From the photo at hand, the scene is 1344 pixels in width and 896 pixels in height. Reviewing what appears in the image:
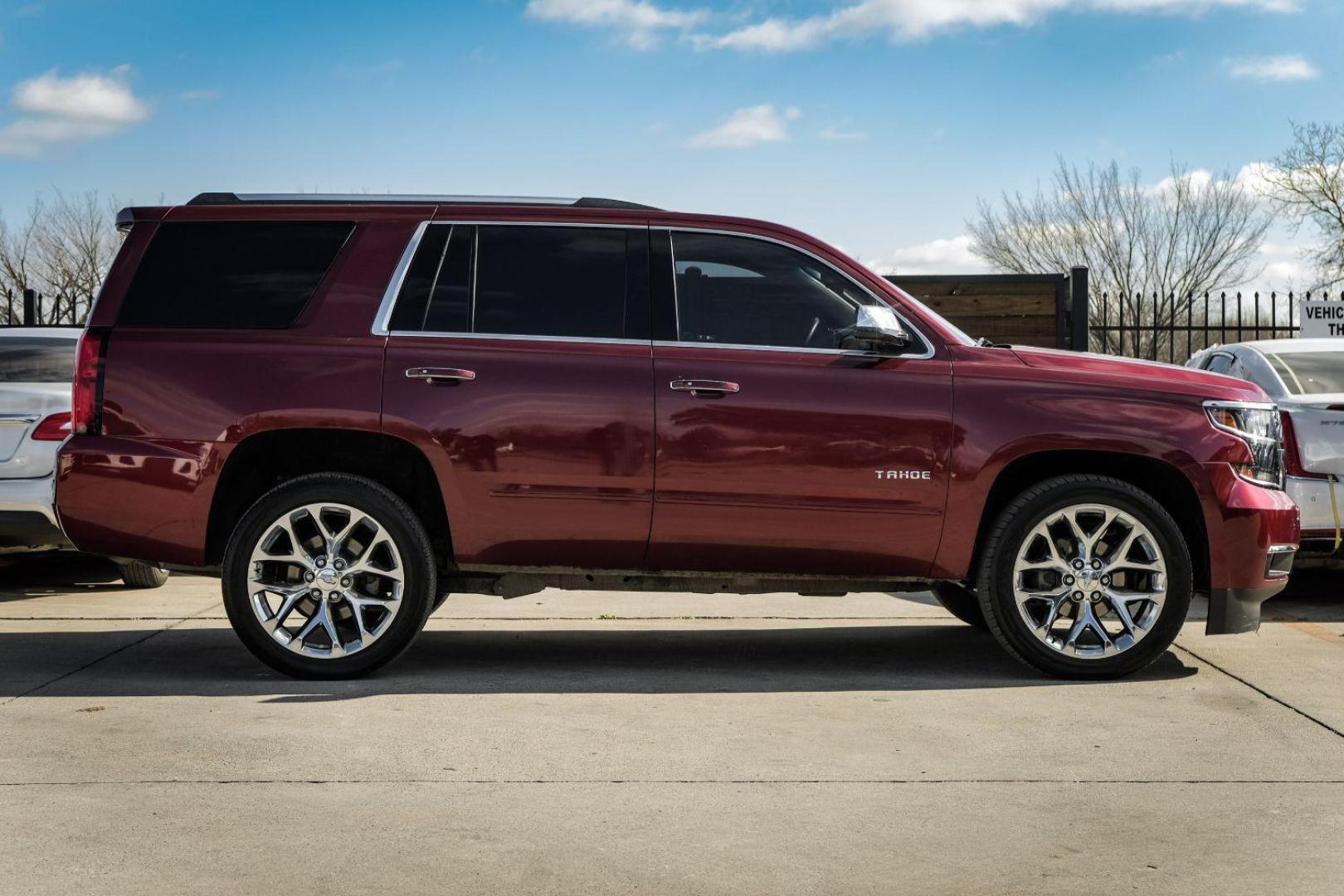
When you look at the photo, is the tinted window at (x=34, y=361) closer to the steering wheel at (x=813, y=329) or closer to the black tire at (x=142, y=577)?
the black tire at (x=142, y=577)

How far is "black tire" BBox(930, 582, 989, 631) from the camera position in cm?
755

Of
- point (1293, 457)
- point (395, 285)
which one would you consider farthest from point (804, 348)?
point (1293, 457)

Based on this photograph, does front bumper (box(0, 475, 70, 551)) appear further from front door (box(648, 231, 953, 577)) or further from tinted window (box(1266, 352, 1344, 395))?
tinted window (box(1266, 352, 1344, 395))

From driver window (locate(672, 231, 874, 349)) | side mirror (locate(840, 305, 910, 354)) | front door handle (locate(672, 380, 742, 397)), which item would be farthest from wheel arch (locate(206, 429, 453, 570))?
side mirror (locate(840, 305, 910, 354))

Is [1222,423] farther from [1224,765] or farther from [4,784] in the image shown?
[4,784]

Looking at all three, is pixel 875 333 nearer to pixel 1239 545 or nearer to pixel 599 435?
pixel 599 435

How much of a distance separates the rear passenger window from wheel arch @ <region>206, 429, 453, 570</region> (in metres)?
0.55

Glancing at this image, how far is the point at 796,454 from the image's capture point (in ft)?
21.5

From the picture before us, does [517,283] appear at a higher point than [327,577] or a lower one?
higher

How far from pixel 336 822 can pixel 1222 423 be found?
4237 mm

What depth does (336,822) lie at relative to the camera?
4.51 metres

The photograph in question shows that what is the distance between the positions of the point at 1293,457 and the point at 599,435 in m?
4.21

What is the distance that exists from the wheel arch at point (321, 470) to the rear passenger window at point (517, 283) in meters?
0.55

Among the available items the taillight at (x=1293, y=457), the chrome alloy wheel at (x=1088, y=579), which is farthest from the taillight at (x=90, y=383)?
the taillight at (x=1293, y=457)
